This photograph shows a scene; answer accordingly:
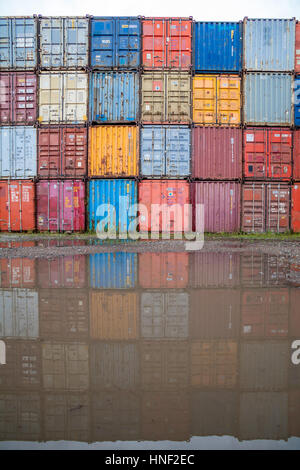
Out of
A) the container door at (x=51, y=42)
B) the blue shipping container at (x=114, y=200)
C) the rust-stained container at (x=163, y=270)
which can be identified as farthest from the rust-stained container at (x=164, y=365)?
the container door at (x=51, y=42)

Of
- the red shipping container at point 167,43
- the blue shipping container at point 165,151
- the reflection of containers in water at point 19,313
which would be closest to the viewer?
the reflection of containers in water at point 19,313

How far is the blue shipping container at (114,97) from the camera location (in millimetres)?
17922

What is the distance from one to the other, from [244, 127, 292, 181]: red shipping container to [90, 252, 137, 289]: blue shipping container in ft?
33.2

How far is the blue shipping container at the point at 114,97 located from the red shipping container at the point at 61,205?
11.2 feet

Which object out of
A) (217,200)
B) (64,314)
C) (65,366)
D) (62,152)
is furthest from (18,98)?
(65,366)

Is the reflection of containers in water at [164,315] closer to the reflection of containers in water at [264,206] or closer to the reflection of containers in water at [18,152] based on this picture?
the reflection of containers in water at [264,206]

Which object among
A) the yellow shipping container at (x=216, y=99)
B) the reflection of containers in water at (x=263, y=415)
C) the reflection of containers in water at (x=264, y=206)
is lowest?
the reflection of containers in water at (x=263, y=415)

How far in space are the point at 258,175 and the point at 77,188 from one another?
865cm

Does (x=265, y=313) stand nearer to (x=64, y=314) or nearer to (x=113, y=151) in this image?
(x=64, y=314)

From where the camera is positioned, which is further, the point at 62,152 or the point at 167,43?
the point at 62,152

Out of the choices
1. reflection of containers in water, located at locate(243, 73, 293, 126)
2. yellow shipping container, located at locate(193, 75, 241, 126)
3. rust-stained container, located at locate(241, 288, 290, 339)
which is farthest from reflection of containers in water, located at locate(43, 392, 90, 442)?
reflection of containers in water, located at locate(243, 73, 293, 126)

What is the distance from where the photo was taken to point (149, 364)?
9.64 feet

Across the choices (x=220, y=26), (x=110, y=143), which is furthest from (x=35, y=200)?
(x=220, y=26)

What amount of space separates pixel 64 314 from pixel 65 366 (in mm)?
1488
